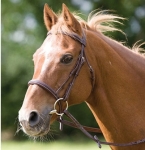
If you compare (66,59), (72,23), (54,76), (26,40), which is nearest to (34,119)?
(54,76)

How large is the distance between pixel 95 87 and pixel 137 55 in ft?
2.12

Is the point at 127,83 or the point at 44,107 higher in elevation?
the point at 127,83

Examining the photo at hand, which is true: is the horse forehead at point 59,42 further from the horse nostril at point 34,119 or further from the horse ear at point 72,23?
the horse nostril at point 34,119

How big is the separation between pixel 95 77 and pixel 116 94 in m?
0.28

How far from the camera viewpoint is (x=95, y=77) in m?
4.12

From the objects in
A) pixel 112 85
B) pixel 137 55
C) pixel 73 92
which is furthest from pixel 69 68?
pixel 137 55

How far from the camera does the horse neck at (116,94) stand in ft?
13.4

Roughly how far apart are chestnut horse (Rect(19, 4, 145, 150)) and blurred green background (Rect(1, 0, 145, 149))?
47.0ft

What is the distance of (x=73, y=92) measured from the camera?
399 cm

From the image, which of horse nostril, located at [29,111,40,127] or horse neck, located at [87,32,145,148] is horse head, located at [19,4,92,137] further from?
horse neck, located at [87,32,145,148]

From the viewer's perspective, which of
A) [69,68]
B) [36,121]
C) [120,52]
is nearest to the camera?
[36,121]

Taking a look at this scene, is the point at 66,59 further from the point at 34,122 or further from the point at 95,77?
the point at 34,122

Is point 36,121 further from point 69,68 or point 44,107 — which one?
point 69,68

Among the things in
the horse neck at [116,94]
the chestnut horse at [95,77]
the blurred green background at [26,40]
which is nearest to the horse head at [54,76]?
the chestnut horse at [95,77]
